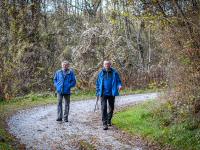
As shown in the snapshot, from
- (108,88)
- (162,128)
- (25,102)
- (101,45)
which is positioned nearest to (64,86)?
(108,88)

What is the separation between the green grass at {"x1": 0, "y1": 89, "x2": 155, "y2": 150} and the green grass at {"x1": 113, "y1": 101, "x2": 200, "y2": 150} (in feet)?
12.3

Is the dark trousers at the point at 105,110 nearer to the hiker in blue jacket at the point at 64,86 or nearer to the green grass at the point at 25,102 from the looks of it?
the hiker in blue jacket at the point at 64,86

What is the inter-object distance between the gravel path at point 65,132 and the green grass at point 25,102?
30 cm

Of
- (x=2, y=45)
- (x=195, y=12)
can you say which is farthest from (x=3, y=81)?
(x=195, y=12)

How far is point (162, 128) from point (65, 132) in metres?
2.92

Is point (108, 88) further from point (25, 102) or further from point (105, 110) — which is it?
point (25, 102)

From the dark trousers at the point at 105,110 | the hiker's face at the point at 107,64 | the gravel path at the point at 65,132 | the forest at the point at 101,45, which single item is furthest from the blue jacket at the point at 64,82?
the forest at the point at 101,45

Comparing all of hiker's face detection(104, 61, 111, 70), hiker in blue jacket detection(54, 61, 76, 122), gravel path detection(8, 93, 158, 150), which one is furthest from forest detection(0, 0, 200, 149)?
hiker in blue jacket detection(54, 61, 76, 122)

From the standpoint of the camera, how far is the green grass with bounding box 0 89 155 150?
13.2 meters

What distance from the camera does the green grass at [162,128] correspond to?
474 inches

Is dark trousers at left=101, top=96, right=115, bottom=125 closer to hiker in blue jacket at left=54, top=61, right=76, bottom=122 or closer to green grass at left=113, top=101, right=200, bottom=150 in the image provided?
green grass at left=113, top=101, right=200, bottom=150

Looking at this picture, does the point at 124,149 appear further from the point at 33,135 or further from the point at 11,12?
the point at 11,12

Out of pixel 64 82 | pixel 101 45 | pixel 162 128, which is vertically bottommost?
pixel 162 128

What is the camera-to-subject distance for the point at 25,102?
23531 mm
